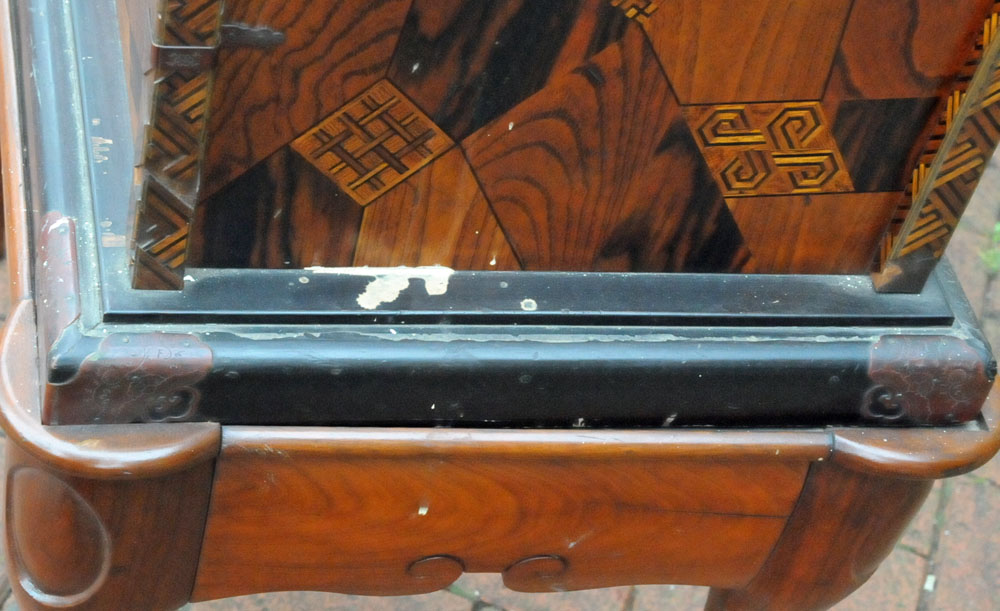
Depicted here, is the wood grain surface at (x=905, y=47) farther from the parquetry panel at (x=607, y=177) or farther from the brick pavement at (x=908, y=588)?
the brick pavement at (x=908, y=588)

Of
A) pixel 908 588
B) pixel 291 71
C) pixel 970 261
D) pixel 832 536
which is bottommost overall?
pixel 908 588

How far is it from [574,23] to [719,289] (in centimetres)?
27

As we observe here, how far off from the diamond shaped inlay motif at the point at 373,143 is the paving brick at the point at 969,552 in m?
1.27

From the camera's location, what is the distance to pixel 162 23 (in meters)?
0.66

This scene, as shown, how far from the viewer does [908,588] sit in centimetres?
172

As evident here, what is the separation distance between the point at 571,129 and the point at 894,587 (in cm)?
121

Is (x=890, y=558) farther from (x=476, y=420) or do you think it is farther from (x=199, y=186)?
(x=199, y=186)

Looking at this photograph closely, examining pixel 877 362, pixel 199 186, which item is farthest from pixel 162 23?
pixel 877 362

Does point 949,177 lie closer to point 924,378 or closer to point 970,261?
point 924,378

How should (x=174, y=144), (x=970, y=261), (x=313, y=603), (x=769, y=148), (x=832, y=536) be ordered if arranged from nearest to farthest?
1. (x=174, y=144)
2. (x=769, y=148)
3. (x=832, y=536)
4. (x=313, y=603)
5. (x=970, y=261)

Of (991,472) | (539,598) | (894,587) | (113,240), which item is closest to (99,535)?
(113,240)

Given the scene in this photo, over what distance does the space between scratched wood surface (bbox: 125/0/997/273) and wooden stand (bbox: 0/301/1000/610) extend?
0.15 meters

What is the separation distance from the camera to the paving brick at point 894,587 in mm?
1679

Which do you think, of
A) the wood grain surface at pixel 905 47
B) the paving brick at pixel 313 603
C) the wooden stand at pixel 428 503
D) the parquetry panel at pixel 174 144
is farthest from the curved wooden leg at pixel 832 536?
the paving brick at pixel 313 603
